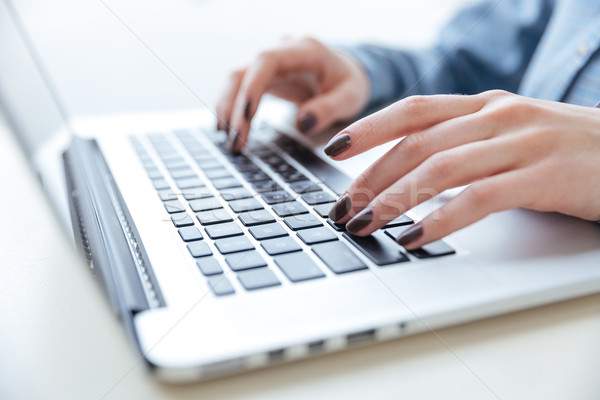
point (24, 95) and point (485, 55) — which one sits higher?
point (24, 95)

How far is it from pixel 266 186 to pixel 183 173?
0.27 feet

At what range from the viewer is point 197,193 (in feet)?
1.37

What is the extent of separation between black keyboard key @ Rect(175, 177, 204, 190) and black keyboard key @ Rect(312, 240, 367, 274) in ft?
0.50

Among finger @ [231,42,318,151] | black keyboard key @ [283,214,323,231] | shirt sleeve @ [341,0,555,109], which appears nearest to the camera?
black keyboard key @ [283,214,323,231]

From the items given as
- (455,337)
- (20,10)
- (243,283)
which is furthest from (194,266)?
(20,10)

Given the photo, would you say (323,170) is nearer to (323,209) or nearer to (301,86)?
(323,209)

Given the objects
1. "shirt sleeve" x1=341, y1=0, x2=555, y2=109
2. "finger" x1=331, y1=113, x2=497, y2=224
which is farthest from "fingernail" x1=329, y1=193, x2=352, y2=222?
"shirt sleeve" x1=341, y1=0, x2=555, y2=109

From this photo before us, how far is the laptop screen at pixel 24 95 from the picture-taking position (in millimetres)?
567

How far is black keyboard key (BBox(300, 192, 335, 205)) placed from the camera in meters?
0.40

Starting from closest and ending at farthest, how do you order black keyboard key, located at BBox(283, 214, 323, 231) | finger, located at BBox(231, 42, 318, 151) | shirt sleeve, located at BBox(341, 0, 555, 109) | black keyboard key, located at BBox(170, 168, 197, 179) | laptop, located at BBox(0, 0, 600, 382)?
laptop, located at BBox(0, 0, 600, 382) < black keyboard key, located at BBox(283, 214, 323, 231) < black keyboard key, located at BBox(170, 168, 197, 179) < finger, located at BBox(231, 42, 318, 151) < shirt sleeve, located at BBox(341, 0, 555, 109)

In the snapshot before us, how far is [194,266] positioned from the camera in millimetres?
301

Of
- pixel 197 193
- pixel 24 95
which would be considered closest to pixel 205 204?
pixel 197 193

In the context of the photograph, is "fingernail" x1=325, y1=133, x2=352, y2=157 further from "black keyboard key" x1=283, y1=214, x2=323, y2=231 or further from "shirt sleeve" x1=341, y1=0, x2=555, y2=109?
"shirt sleeve" x1=341, y1=0, x2=555, y2=109

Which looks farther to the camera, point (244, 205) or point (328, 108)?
point (328, 108)
